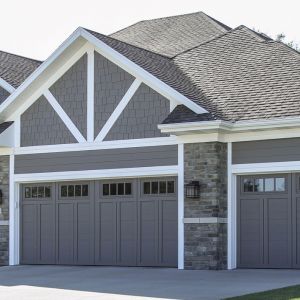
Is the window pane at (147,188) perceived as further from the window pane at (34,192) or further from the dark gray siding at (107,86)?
the window pane at (34,192)

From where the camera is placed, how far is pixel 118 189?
21.4 metres

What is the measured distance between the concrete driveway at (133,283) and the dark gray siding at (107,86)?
4.05 m

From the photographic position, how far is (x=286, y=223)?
62.5 feet

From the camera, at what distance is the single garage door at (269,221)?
62.3 ft

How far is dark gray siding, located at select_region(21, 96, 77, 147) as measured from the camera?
72.5 ft

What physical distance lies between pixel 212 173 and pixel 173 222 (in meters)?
1.79

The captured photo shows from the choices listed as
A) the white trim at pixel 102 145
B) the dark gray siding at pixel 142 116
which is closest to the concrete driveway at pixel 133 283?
the white trim at pixel 102 145

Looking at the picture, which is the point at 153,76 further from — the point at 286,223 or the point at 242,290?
the point at 242,290

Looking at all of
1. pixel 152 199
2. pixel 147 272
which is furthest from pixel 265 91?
pixel 147 272

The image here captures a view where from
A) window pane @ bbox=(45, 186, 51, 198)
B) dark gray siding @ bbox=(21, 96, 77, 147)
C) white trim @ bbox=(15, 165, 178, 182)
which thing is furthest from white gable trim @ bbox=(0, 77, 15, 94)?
window pane @ bbox=(45, 186, 51, 198)

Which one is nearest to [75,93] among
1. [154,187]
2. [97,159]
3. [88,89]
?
[88,89]

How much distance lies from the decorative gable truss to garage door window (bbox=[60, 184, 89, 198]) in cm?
125

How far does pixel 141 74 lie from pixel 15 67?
756cm

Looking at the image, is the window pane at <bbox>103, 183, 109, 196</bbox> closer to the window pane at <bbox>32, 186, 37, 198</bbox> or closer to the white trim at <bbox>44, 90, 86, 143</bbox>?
the white trim at <bbox>44, 90, 86, 143</bbox>
